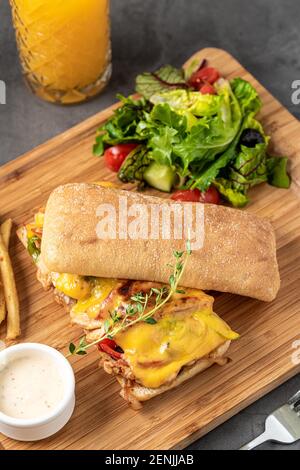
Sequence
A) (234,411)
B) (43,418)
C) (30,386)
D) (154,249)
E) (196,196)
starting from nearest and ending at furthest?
1. (43,418)
2. (30,386)
3. (234,411)
4. (154,249)
5. (196,196)

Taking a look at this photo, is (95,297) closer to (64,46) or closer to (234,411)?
(234,411)

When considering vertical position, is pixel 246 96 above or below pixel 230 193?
above

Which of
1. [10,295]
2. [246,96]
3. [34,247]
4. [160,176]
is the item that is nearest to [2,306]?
[10,295]

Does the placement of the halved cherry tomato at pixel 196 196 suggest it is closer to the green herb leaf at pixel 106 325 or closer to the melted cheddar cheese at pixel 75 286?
the melted cheddar cheese at pixel 75 286

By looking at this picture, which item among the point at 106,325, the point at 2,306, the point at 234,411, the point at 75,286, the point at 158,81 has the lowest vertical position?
the point at 234,411

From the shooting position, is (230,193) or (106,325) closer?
(106,325)

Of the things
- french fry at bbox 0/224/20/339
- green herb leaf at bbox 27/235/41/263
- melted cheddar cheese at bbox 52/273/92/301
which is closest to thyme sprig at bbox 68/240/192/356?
melted cheddar cheese at bbox 52/273/92/301

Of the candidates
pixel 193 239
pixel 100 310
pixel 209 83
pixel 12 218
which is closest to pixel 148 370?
pixel 100 310
